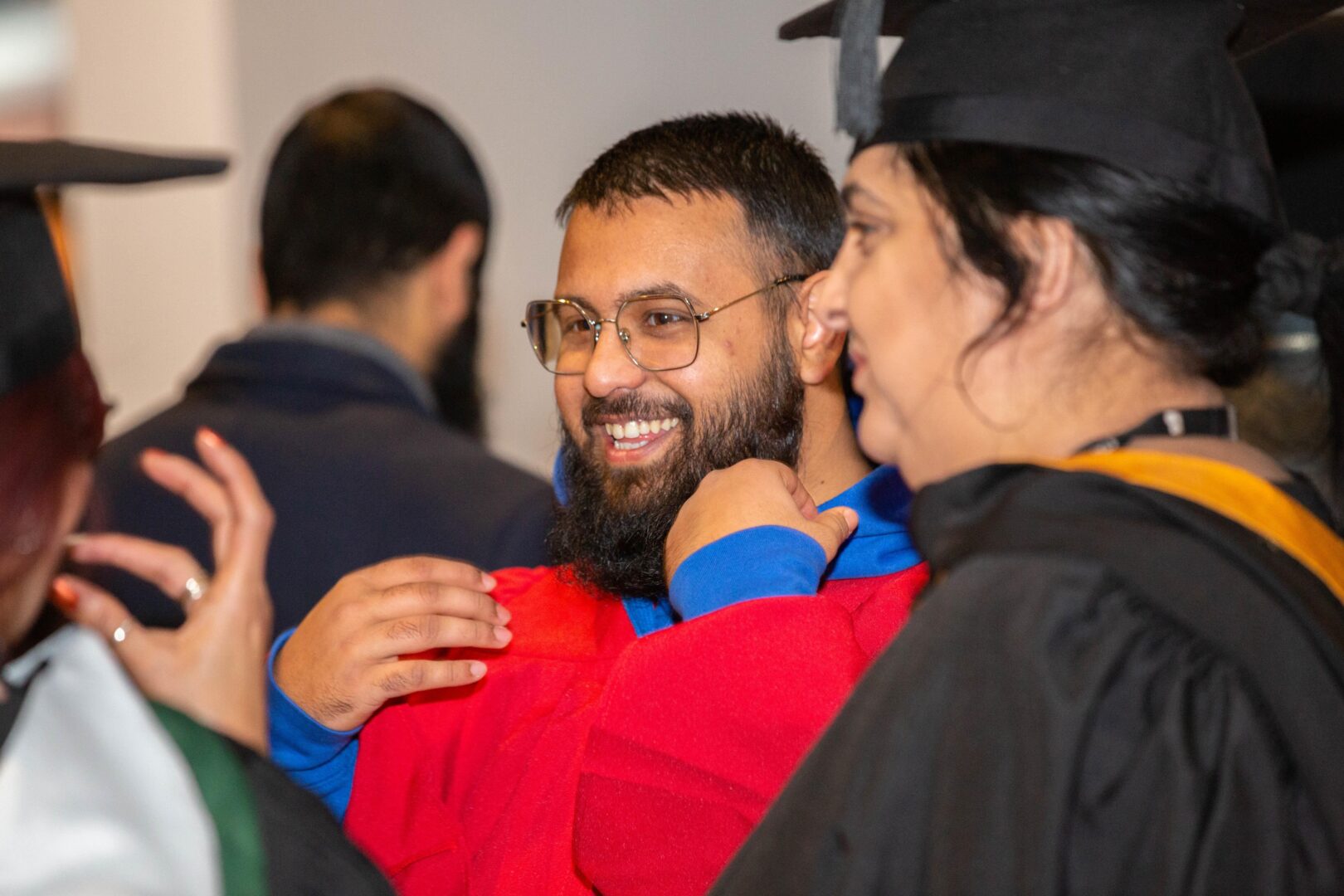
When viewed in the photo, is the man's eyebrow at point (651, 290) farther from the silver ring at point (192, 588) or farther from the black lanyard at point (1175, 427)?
the black lanyard at point (1175, 427)

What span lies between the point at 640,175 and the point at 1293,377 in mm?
852

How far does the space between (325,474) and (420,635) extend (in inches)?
36.2

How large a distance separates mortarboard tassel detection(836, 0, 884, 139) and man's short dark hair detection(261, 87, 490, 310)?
153 cm

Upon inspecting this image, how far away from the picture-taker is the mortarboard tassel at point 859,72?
130cm

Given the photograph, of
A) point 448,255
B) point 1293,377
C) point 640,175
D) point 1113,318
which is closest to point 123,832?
point 1113,318

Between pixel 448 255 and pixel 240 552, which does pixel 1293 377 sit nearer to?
pixel 240 552

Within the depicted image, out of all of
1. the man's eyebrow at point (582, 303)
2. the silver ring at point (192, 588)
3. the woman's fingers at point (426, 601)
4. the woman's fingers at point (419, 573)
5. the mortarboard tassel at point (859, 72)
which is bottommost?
the woman's fingers at point (426, 601)

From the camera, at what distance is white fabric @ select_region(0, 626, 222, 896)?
899 millimetres

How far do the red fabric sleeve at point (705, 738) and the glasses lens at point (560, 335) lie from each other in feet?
1.61

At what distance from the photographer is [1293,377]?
1.77 meters

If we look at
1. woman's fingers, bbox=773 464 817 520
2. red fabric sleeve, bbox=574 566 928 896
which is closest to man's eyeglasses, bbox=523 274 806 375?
woman's fingers, bbox=773 464 817 520

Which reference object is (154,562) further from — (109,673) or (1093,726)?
(1093,726)

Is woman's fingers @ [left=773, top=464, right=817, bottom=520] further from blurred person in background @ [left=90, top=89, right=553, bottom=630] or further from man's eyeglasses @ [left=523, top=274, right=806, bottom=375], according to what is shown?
blurred person in background @ [left=90, top=89, right=553, bottom=630]

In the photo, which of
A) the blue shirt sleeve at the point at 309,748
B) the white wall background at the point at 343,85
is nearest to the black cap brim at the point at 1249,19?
the white wall background at the point at 343,85
